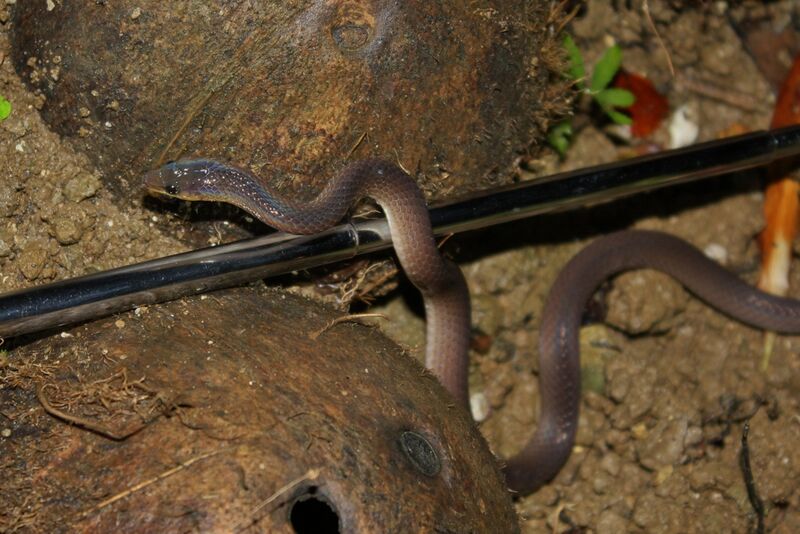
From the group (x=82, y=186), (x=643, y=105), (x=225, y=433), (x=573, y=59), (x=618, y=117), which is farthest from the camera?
(x=643, y=105)

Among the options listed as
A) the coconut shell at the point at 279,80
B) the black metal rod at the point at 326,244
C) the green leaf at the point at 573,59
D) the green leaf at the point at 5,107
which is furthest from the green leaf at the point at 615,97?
the green leaf at the point at 5,107

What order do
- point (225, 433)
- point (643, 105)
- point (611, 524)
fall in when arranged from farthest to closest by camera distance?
point (643, 105) < point (611, 524) < point (225, 433)

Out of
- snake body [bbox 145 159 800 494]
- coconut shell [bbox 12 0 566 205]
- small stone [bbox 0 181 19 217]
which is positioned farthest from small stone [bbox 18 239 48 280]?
snake body [bbox 145 159 800 494]

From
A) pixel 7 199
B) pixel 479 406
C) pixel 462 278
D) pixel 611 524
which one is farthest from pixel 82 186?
pixel 611 524

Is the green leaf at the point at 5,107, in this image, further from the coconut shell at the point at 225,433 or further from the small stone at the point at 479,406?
the small stone at the point at 479,406

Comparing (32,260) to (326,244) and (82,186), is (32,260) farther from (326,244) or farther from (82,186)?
(326,244)

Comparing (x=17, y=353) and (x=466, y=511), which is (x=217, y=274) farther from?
(x=466, y=511)

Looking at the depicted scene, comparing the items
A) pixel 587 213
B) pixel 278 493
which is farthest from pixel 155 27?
pixel 587 213
